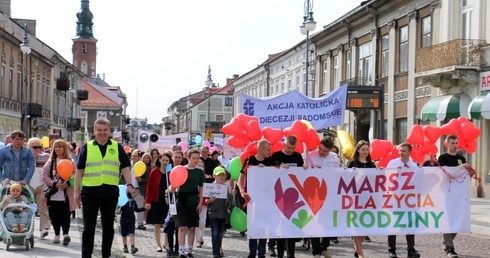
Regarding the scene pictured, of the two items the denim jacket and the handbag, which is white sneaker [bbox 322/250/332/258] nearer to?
the handbag

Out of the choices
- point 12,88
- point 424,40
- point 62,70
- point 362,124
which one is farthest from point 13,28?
point 424,40

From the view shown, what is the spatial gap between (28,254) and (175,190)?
7.41ft

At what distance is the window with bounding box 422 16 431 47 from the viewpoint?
2971cm

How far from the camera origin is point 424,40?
1189 inches

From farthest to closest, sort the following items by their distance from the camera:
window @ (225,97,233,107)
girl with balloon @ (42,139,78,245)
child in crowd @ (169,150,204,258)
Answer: window @ (225,97,233,107)
girl with balloon @ (42,139,78,245)
child in crowd @ (169,150,204,258)

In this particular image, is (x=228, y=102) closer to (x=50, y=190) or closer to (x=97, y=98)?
(x=97, y=98)

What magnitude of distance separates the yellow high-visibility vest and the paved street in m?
1.88

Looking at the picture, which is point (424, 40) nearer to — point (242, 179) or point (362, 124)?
point (362, 124)

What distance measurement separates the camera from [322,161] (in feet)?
36.1

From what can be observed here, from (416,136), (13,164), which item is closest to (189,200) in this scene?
(13,164)

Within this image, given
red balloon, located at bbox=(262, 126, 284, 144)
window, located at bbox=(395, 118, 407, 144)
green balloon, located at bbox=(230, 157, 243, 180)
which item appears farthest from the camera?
window, located at bbox=(395, 118, 407, 144)

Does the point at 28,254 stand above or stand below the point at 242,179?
below

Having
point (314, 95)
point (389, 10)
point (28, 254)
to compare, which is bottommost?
point (28, 254)

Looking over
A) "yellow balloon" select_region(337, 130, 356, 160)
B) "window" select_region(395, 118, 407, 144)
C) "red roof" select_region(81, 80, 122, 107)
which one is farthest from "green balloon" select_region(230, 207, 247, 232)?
"red roof" select_region(81, 80, 122, 107)
